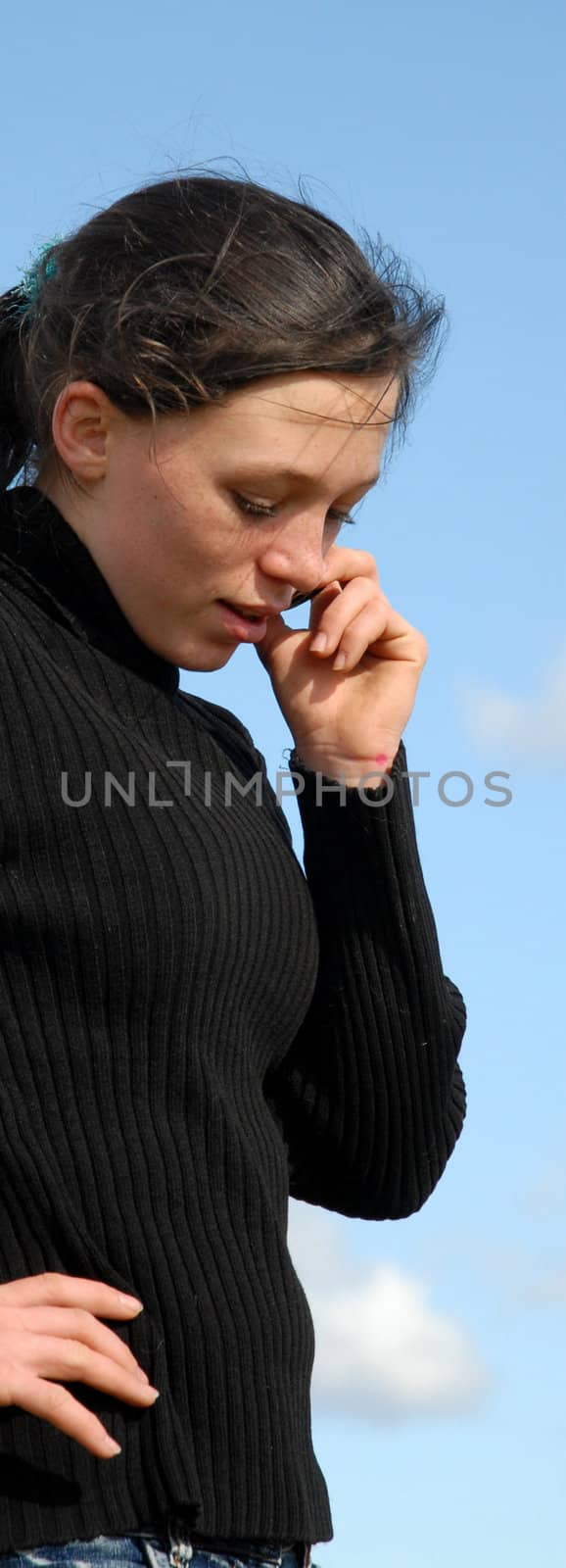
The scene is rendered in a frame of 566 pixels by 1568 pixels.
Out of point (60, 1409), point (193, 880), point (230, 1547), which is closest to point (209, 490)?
point (193, 880)

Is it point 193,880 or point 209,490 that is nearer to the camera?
point 193,880

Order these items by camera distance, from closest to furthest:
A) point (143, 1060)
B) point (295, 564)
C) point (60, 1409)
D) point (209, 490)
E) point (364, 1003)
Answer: point (60, 1409) → point (143, 1060) → point (209, 490) → point (295, 564) → point (364, 1003)

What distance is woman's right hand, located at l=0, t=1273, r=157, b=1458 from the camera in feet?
7.28

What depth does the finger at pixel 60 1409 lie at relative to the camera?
2213mm

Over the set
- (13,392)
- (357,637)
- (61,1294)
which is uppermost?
(13,392)

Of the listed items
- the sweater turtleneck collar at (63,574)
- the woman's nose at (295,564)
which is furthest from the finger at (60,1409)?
the woman's nose at (295,564)

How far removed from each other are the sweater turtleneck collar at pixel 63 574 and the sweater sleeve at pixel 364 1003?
40 centimetres

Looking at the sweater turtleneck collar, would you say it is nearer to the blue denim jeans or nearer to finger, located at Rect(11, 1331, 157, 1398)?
finger, located at Rect(11, 1331, 157, 1398)

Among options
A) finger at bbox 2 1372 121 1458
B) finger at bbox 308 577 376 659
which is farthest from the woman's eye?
finger at bbox 2 1372 121 1458

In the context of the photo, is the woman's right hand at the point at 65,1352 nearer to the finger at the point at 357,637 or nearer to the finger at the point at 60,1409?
the finger at the point at 60,1409

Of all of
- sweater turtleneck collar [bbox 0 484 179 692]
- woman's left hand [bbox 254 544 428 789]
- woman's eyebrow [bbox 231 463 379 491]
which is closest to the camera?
woman's eyebrow [bbox 231 463 379 491]

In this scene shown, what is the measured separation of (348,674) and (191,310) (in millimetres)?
679

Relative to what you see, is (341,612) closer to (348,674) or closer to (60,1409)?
(348,674)

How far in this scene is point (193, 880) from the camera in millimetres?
2572
